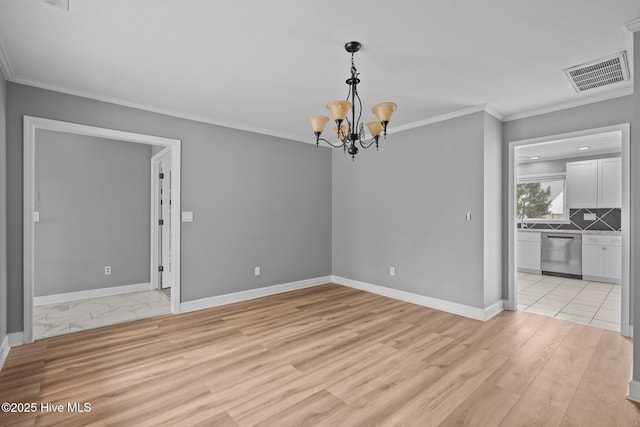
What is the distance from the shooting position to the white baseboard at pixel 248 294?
13.5 ft

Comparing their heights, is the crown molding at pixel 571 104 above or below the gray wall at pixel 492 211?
above

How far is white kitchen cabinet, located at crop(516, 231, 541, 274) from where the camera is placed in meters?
6.39

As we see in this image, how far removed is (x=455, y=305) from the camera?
3.98 meters

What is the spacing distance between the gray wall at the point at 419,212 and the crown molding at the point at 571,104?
0.67m

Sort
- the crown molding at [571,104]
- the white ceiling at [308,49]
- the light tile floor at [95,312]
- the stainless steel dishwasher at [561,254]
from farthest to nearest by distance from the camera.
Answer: the stainless steel dishwasher at [561,254], the light tile floor at [95,312], the crown molding at [571,104], the white ceiling at [308,49]

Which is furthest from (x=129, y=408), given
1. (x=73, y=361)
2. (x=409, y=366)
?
(x=409, y=366)

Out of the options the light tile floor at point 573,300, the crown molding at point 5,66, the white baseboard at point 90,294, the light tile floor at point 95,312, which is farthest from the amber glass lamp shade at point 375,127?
the white baseboard at point 90,294

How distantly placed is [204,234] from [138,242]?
1726 mm

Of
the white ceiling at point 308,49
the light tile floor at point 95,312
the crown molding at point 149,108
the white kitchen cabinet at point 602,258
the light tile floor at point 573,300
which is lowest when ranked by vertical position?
the light tile floor at point 95,312

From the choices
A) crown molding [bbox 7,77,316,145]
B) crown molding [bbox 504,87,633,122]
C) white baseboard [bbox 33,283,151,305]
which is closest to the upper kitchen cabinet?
crown molding [bbox 504,87,633,122]

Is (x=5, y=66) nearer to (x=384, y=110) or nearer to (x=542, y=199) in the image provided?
(x=384, y=110)

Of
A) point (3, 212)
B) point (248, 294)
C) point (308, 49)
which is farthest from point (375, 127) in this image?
point (3, 212)

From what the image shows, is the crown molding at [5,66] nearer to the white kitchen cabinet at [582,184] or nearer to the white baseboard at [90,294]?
the white baseboard at [90,294]

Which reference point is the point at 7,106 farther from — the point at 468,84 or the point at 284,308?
the point at 468,84
